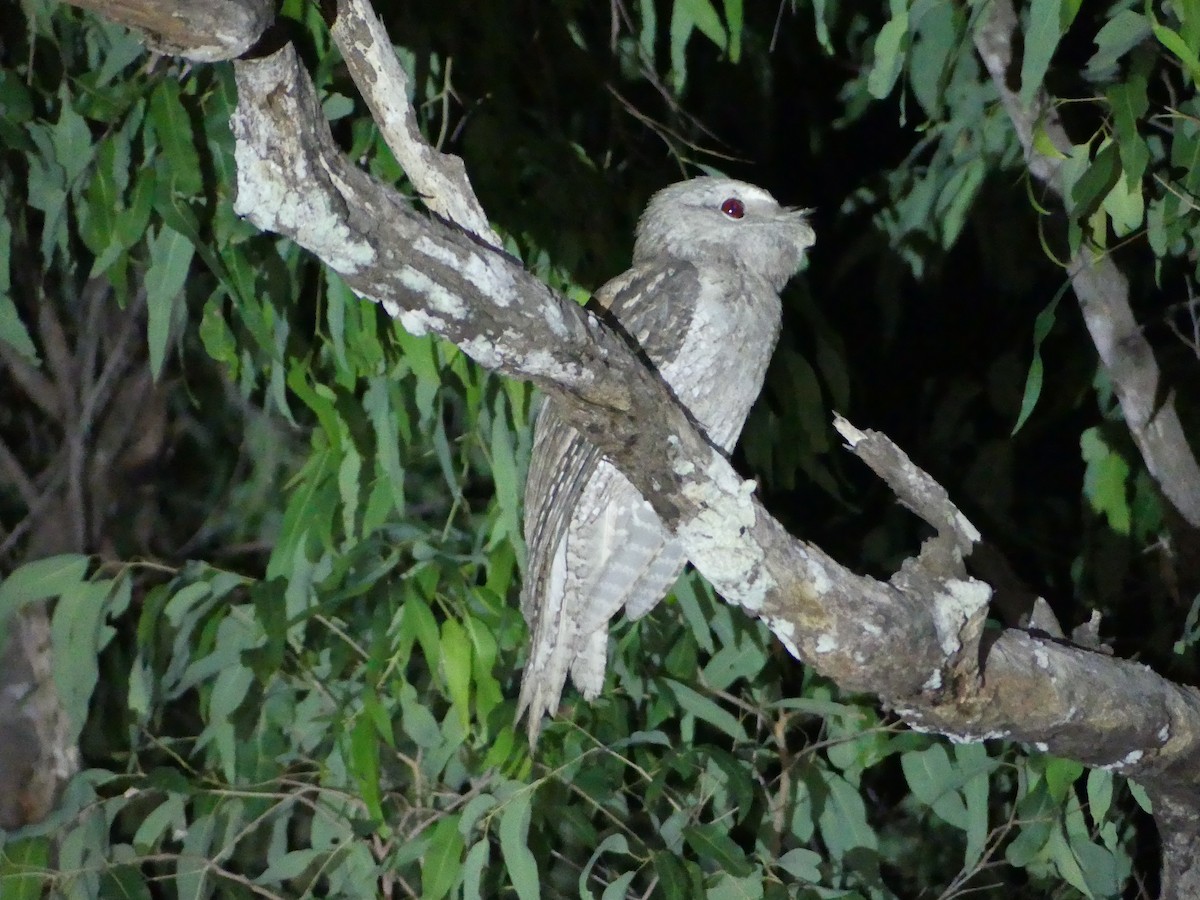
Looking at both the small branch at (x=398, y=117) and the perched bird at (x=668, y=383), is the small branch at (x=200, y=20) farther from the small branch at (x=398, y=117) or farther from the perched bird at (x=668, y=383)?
the perched bird at (x=668, y=383)

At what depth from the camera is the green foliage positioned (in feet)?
5.77

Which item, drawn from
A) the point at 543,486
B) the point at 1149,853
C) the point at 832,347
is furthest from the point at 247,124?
the point at 1149,853

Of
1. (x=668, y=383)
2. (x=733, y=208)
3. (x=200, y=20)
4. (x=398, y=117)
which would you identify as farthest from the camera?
(x=733, y=208)

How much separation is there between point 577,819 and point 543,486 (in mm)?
450

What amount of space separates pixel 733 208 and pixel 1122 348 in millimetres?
588

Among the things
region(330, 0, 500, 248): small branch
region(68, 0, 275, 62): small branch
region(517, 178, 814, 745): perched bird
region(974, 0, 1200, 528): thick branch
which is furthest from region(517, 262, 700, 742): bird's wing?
region(68, 0, 275, 62): small branch

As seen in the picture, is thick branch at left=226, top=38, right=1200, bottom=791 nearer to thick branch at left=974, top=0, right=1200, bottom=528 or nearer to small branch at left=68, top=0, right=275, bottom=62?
small branch at left=68, top=0, right=275, bottom=62

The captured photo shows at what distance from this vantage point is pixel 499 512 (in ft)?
6.75

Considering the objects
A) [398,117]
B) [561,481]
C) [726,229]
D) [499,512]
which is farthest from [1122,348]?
[398,117]

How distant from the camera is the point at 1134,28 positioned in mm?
1546

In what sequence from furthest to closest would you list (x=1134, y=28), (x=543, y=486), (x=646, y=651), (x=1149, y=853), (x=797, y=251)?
(x=1149, y=853), (x=646, y=651), (x=797, y=251), (x=543, y=486), (x=1134, y=28)

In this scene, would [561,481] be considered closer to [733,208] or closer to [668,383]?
[668,383]

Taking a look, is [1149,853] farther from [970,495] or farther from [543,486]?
[543,486]

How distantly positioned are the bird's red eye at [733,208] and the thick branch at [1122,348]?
397 millimetres
